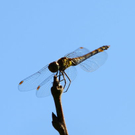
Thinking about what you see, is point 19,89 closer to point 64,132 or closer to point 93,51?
point 93,51

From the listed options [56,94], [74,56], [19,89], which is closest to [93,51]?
[74,56]

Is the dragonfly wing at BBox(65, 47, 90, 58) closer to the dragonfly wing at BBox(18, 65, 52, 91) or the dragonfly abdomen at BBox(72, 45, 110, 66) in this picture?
the dragonfly abdomen at BBox(72, 45, 110, 66)

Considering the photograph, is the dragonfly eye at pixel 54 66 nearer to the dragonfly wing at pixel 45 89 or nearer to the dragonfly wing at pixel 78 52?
the dragonfly wing at pixel 45 89

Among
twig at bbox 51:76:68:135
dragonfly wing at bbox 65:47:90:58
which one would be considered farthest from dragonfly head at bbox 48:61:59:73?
twig at bbox 51:76:68:135

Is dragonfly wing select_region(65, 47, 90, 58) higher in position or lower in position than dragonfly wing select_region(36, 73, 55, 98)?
higher

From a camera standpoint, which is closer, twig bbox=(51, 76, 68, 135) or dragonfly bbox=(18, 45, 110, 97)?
twig bbox=(51, 76, 68, 135)

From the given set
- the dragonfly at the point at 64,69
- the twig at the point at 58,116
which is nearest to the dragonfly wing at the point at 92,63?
the dragonfly at the point at 64,69

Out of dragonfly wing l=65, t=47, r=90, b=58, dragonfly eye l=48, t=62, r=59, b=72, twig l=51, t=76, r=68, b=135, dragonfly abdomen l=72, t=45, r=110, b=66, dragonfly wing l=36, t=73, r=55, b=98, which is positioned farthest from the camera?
dragonfly wing l=65, t=47, r=90, b=58
